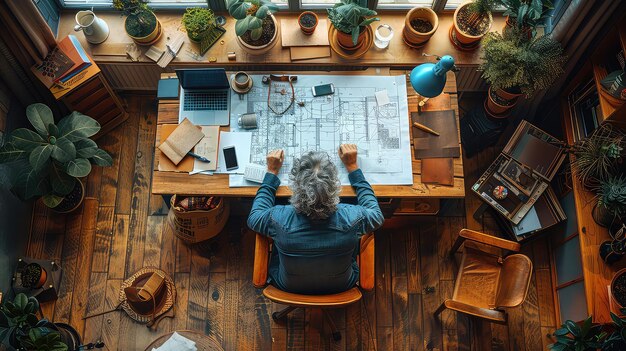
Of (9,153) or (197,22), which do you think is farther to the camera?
(197,22)

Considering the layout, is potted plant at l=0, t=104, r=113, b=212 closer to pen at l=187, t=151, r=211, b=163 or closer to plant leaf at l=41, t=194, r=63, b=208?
plant leaf at l=41, t=194, r=63, b=208

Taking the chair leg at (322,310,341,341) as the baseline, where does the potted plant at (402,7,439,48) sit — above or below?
above

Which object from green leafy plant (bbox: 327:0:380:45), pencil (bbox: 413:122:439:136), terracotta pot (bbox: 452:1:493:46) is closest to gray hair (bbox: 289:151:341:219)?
pencil (bbox: 413:122:439:136)

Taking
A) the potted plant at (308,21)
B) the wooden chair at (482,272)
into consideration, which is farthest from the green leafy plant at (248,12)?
the wooden chair at (482,272)

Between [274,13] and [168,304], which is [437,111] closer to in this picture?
[274,13]

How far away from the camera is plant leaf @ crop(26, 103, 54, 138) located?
281cm

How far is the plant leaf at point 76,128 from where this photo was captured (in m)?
2.87

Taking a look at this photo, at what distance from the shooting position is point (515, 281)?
103 inches

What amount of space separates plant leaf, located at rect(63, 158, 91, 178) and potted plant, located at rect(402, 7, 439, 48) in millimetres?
2066

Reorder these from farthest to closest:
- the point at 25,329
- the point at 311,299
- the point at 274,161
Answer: the point at 274,161, the point at 25,329, the point at 311,299

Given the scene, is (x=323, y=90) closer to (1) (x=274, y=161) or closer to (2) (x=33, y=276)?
(1) (x=274, y=161)

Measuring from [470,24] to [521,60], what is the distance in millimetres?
463

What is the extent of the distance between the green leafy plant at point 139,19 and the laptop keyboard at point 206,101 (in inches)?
21.3

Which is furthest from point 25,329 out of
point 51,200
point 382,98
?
point 382,98
